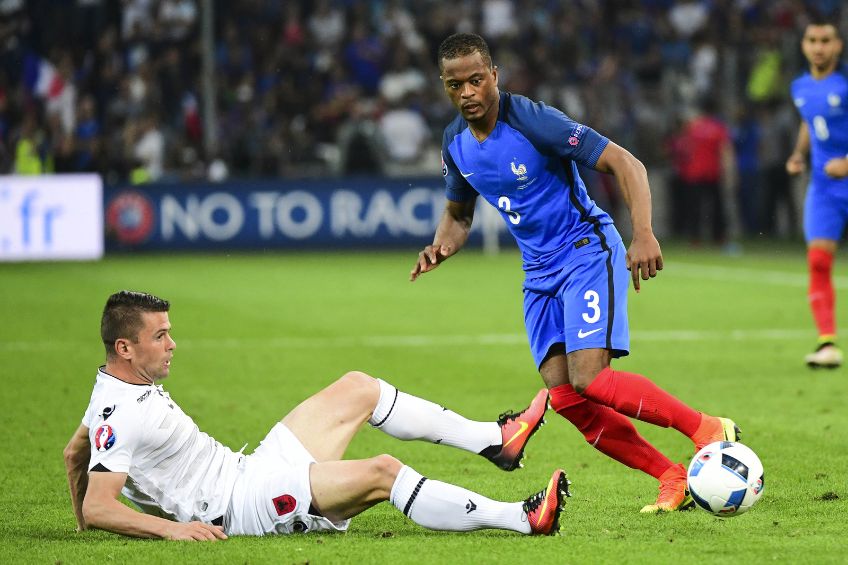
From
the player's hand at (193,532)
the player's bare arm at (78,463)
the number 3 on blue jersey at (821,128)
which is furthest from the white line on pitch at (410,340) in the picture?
the player's hand at (193,532)

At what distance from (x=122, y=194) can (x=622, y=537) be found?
17.3m

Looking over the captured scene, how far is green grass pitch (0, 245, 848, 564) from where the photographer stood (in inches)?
215

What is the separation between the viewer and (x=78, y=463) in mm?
5641

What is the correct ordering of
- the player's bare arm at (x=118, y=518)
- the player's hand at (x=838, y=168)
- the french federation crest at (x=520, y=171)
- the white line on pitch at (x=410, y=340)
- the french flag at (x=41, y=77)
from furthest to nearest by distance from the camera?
the french flag at (x=41, y=77)
the white line on pitch at (x=410, y=340)
the player's hand at (x=838, y=168)
the french federation crest at (x=520, y=171)
the player's bare arm at (x=118, y=518)

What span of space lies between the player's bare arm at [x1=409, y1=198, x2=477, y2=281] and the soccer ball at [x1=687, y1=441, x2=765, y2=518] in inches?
61.9

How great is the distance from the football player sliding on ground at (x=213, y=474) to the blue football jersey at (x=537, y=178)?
1.11 m

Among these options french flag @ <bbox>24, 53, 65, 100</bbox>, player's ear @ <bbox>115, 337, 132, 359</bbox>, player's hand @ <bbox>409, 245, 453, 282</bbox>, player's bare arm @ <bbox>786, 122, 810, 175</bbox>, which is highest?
french flag @ <bbox>24, 53, 65, 100</bbox>

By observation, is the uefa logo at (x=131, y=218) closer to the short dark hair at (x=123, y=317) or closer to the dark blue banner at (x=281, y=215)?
the dark blue banner at (x=281, y=215)

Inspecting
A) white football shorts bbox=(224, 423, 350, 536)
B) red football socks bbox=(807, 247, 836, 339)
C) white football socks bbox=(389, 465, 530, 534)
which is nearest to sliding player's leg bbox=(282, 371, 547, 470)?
white football shorts bbox=(224, 423, 350, 536)

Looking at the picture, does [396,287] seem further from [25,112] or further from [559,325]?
[559,325]

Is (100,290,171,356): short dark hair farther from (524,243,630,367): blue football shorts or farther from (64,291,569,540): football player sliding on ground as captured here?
(524,243,630,367): blue football shorts

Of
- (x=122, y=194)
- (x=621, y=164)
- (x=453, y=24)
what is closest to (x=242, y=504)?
(x=621, y=164)

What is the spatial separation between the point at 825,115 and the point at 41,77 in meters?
16.2

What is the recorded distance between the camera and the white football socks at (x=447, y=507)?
17.4 feet
